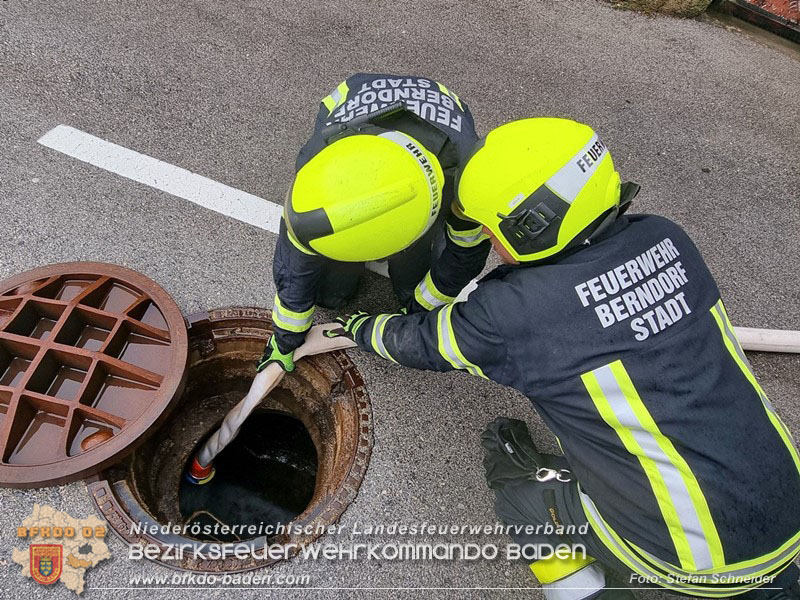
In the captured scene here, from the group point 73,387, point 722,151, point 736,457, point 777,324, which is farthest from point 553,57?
point 73,387

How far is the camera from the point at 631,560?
1782mm

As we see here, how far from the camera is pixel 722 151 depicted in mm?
3822

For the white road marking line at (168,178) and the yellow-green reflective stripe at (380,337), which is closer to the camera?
the yellow-green reflective stripe at (380,337)

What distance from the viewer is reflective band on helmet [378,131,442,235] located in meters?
1.74

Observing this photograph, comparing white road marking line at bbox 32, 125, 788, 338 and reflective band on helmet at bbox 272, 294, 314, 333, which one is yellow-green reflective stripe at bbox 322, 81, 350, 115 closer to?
reflective band on helmet at bbox 272, 294, 314, 333

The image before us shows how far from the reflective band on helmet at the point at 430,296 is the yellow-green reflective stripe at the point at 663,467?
2.80 feet

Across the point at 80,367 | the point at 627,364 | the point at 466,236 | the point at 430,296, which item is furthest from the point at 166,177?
the point at 627,364

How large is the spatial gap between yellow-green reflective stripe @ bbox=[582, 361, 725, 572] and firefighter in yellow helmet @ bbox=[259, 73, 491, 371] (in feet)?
2.44

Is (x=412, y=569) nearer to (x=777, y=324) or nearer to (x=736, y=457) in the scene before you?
(x=736, y=457)

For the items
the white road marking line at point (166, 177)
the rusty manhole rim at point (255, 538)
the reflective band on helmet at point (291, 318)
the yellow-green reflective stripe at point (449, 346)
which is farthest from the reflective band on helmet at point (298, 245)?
the white road marking line at point (166, 177)

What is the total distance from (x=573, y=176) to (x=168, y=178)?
229 cm

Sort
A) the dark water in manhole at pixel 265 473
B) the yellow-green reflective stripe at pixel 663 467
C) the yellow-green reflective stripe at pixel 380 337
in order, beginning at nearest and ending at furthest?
the yellow-green reflective stripe at pixel 663 467, the yellow-green reflective stripe at pixel 380 337, the dark water in manhole at pixel 265 473

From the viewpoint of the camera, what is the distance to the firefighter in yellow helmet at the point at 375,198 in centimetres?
166

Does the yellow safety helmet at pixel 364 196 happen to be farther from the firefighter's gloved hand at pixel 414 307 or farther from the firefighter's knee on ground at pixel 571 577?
the firefighter's knee on ground at pixel 571 577
